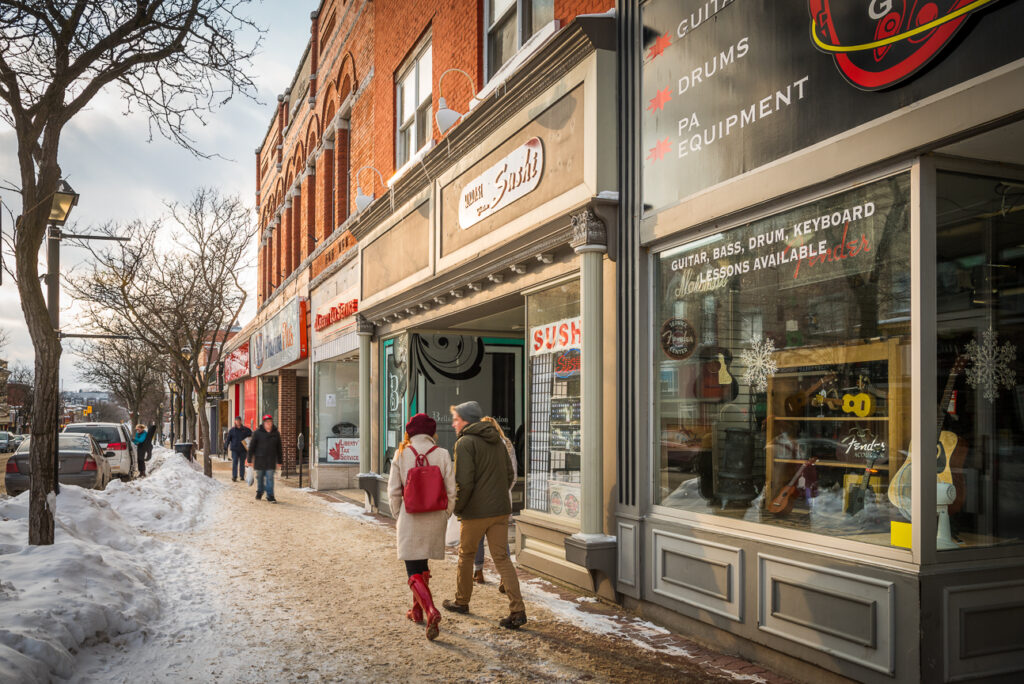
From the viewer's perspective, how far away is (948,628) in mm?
4273

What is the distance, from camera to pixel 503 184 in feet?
30.3

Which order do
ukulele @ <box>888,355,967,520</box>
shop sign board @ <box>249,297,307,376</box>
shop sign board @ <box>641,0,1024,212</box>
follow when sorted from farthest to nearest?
shop sign board @ <box>249,297,307,376</box>, ukulele @ <box>888,355,967,520</box>, shop sign board @ <box>641,0,1024,212</box>

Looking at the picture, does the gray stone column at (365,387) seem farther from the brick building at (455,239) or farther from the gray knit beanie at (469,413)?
the gray knit beanie at (469,413)

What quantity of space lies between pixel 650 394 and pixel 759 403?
1130 millimetres

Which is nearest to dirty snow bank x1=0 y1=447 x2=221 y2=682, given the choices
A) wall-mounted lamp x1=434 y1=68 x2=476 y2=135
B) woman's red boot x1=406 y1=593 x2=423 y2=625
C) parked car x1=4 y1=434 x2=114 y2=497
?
woman's red boot x1=406 y1=593 x2=423 y2=625

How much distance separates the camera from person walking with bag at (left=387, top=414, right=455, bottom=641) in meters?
6.18

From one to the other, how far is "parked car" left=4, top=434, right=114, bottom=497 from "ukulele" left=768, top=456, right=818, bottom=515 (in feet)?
47.1

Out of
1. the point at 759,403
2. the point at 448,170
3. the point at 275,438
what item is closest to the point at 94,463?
the point at 275,438

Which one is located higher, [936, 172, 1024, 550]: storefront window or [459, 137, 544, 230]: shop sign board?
[459, 137, 544, 230]: shop sign board

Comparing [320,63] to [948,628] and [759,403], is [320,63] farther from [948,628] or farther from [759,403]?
[948,628]

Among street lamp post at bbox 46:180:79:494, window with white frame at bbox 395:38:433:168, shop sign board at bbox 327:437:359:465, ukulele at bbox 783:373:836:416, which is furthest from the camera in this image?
shop sign board at bbox 327:437:359:465

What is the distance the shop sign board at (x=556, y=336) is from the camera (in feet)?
25.5

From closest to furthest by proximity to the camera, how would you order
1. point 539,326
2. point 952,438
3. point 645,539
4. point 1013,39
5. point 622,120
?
point 1013,39, point 952,438, point 645,539, point 622,120, point 539,326

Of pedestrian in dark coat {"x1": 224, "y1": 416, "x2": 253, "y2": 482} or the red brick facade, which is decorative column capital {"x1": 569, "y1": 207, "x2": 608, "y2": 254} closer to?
the red brick facade
